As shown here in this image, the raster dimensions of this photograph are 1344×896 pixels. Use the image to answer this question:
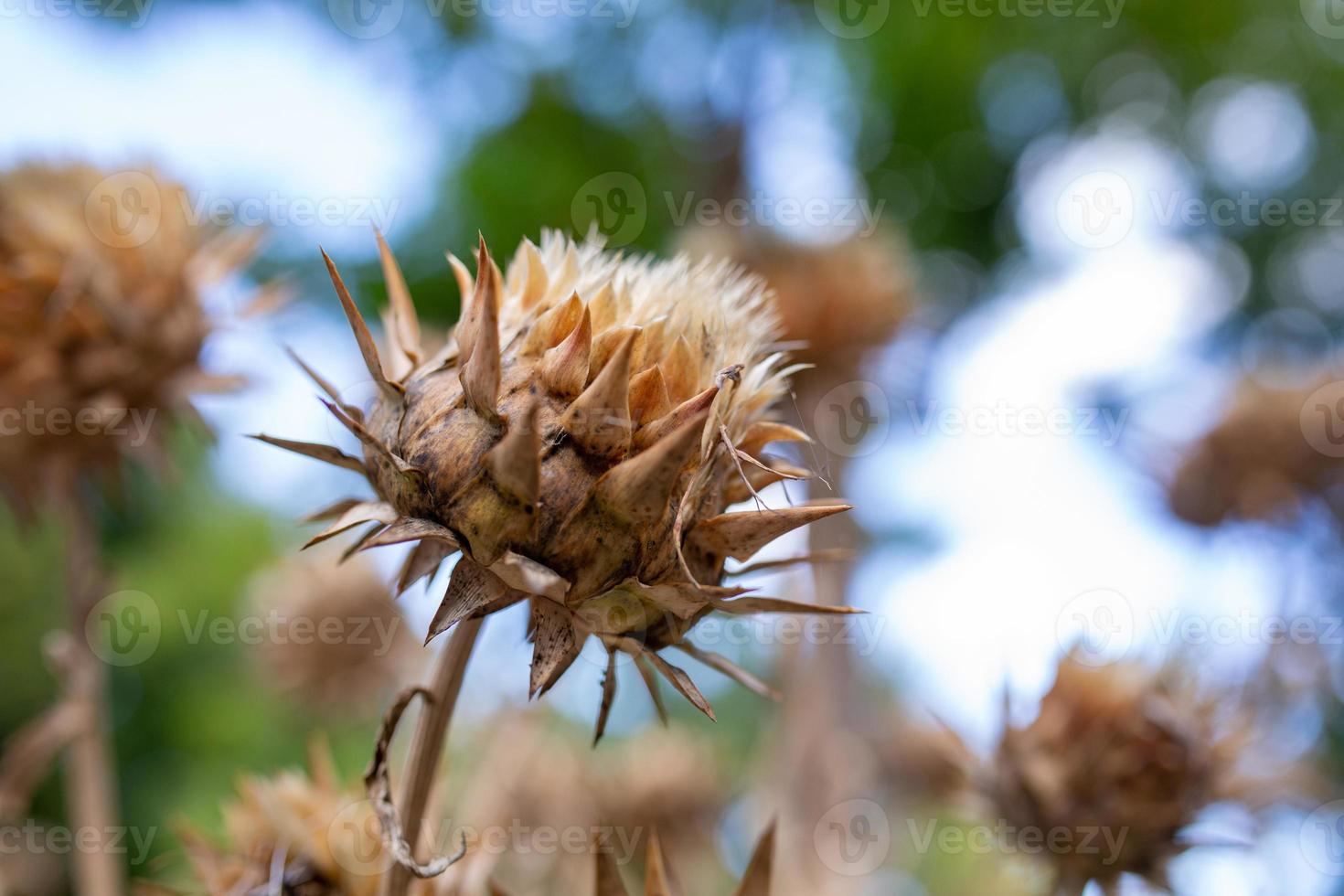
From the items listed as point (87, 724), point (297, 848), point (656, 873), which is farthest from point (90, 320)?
point (656, 873)

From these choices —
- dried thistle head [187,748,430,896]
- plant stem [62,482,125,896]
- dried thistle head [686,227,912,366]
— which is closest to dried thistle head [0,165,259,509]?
plant stem [62,482,125,896]

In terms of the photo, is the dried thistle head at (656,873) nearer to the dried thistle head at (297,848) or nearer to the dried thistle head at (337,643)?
the dried thistle head at (297,848)

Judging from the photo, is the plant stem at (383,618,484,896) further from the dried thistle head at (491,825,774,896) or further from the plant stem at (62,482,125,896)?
the plant stem at (62,482,125,896)

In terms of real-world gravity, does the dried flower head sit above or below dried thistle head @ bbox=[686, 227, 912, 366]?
below

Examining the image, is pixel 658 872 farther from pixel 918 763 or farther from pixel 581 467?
pixel 918 763

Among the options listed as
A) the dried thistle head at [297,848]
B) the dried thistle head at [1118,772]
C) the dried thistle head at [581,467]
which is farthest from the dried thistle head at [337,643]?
the dried thistle head at [581,467]
